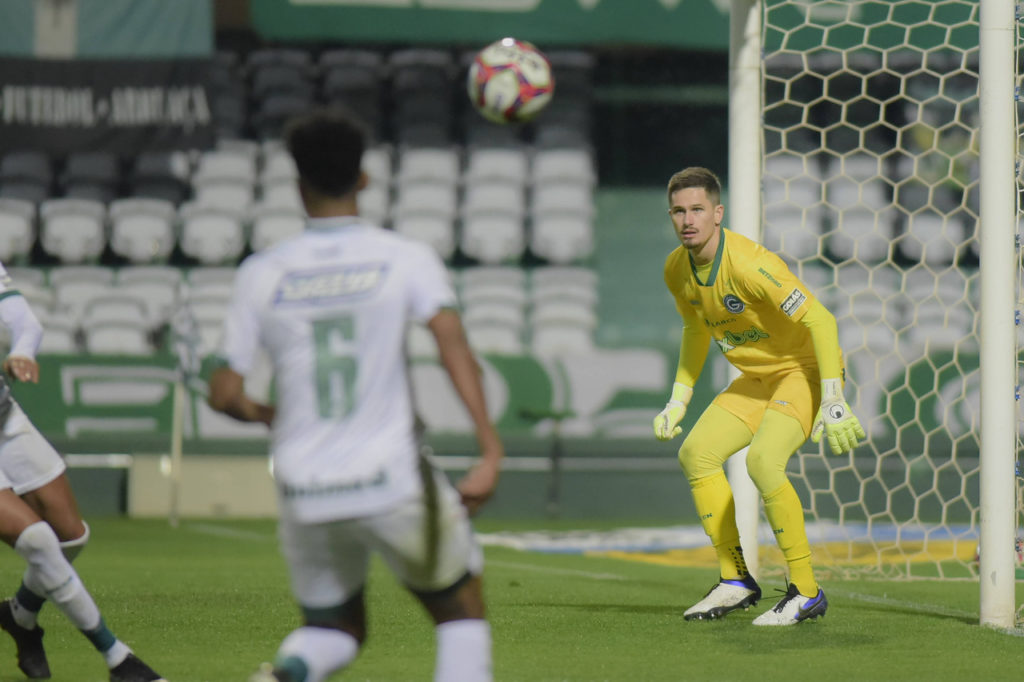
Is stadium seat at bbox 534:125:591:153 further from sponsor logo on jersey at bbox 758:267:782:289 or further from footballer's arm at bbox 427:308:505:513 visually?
footballer's arm at bbox 427:308:505:513

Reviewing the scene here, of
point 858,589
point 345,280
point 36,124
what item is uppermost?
point 36,124

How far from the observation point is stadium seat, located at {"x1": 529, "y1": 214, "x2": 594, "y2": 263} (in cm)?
1606

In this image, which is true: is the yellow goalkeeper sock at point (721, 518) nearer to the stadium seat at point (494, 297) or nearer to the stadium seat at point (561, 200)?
the stadium seat at point (494, 297)

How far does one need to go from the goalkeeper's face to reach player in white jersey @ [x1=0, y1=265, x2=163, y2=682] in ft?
8.99

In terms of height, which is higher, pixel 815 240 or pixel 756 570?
pixel 815 240

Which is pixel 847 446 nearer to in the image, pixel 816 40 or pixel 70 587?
pixel 70 587

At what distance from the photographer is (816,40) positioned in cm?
1414

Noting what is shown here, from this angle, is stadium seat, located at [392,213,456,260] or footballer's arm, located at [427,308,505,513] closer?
footballer's arm, located at [427,308,505,513]

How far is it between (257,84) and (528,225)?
3.53m

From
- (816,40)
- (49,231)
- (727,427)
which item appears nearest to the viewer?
(727,427)

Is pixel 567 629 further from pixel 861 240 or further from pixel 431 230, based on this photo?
pixel 861 240

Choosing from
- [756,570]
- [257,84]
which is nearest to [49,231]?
[257,84]

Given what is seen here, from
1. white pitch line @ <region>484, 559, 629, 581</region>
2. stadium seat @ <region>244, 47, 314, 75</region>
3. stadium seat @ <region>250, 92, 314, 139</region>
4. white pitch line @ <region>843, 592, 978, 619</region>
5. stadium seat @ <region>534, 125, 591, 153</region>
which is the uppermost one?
stadium seat @ <region>244, 47, 314, 75</region>

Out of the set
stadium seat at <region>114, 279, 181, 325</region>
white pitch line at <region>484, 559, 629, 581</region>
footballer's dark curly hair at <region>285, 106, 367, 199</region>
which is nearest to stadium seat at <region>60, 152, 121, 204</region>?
stadium seat at <region>114, 279, 181, 325</region>
